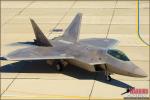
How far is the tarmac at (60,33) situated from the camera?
2155 centimetres

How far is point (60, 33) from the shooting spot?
31641 mm

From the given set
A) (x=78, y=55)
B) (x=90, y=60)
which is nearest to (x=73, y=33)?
(x=78, y=55)

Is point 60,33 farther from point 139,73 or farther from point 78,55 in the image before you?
point 139,73

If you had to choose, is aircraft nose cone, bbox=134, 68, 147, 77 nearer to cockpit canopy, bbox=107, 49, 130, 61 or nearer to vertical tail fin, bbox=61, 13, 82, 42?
cockpit canopy, bbox=107, 49, 130, 61

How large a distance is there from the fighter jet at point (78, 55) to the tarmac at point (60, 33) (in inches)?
28.9

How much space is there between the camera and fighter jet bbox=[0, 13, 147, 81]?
70.3ft

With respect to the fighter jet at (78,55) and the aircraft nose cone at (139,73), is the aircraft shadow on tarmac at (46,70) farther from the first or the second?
the aircraft nose cone at (139,73)

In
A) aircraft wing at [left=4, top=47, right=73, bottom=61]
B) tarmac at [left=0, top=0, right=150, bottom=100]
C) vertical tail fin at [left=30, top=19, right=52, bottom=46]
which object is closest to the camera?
tarmac at [left=0, top=0, right=150, bottom=100]

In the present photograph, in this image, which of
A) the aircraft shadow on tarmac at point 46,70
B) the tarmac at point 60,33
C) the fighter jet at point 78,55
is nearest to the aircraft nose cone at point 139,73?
the fighter jet at point 78,55

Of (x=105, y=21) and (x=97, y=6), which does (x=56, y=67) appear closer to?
(x=105, y=21)

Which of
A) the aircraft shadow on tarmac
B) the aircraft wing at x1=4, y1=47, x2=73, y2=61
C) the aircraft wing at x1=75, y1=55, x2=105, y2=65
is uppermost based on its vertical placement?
the aircraft wing at x1=75, y1=55, x2=105, y2=65

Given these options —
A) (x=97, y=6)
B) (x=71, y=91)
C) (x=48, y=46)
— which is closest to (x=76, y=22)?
(x=48, y=46)

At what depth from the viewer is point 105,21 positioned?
3447cm

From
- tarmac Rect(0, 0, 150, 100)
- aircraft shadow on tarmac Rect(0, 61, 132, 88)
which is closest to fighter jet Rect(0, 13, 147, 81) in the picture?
aircraft shadow on tarmac Rect(0, 61, 132, 88)
